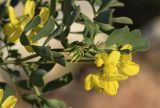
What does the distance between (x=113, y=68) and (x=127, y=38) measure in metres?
0.05

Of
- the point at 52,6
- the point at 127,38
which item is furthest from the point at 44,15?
the point at 127,38

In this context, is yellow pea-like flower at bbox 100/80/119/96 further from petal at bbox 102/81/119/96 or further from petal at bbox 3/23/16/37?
petal at bbox 3/23/16/37

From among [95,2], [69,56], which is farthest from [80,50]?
[95,2]

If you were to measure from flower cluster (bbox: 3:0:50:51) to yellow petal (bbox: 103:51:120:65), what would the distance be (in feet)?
0.39

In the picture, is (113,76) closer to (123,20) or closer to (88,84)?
(88,84)

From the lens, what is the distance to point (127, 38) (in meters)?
0.71

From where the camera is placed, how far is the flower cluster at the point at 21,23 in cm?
74

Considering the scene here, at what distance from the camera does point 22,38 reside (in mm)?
701

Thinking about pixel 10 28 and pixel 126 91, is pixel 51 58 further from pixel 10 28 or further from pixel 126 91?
pixel 126 91

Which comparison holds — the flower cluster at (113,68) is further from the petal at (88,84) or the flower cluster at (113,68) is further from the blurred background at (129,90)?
the blurred background at (129,90)

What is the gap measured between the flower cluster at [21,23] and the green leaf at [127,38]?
0.10 metres

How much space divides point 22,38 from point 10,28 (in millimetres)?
52

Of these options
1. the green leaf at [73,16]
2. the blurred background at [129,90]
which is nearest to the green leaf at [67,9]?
the green leaf at [73,16]

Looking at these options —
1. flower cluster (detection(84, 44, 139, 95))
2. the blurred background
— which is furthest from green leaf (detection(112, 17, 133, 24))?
the blurred background
